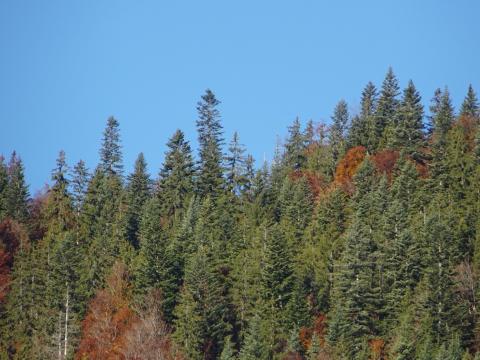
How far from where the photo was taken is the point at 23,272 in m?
→ 98.4

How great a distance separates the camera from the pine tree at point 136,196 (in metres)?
106

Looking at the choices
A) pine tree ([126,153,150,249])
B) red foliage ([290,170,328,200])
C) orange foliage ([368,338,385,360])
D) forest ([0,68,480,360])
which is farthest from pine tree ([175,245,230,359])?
red foliage ([290,170,328,200])

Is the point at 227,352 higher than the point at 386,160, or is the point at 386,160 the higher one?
the point at 386,160

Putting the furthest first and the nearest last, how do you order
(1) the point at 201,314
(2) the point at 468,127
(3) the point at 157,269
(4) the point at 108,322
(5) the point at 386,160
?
(2) the point at 468,127, (5) the point at 386,160, (3) the point at 157,269, (4) the point at 108,322, (1) the point at 201,314

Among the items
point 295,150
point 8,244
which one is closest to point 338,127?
point 295,150

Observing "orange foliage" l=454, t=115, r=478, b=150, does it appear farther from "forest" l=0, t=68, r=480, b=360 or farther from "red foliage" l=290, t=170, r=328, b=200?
"red foliage" l=290, t=170, r=328, b=200

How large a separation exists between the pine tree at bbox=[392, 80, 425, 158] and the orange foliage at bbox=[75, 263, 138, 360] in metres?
40.4

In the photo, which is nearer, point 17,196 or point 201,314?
point 201,314

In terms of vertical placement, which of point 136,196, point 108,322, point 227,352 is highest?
point 136,196

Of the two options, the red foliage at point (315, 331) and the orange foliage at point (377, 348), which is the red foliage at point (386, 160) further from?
the orange foliage at point (377, 348)

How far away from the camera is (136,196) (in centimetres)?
11450

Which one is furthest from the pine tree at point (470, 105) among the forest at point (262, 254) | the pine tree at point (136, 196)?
the pine tree at point (136, 196)

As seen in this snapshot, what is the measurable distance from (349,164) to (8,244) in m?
39.7

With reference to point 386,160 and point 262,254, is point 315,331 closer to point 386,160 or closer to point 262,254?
point 262,254
